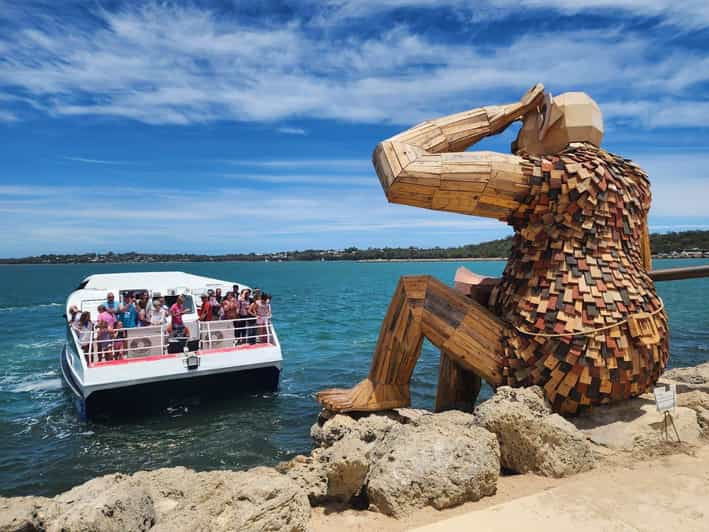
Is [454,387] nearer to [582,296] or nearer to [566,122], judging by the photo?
[582,296]

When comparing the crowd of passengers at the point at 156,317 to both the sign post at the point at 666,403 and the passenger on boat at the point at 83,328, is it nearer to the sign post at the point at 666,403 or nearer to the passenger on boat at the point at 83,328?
the passenger on boat at the point at 83,328

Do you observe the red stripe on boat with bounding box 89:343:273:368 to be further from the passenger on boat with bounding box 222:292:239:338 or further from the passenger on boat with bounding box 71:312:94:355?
the passenger on boat with bounding box 222:292:239:338

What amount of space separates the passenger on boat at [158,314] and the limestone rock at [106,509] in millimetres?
7240

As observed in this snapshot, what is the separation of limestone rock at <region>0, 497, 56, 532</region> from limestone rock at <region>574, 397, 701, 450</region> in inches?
138

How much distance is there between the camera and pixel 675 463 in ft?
10.8

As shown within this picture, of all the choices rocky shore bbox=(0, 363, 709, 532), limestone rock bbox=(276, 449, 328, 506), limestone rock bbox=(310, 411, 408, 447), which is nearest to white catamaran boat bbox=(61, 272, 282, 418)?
limestone rock bbox=(310, 411, 408, 447)

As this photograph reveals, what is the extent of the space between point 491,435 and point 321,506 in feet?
3.91

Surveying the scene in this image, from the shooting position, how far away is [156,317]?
10.2 meters

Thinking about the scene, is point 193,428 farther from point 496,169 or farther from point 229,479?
point 496,169

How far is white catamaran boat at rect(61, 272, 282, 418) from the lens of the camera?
8.91m

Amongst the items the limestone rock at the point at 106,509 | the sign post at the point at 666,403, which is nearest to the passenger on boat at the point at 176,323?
the limestone rock at the point at 106,509

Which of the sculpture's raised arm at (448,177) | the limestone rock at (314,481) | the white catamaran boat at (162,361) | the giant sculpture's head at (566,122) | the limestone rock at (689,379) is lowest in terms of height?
the white catamaran boat at (162,361)

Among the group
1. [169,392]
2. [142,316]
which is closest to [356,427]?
[169,392]

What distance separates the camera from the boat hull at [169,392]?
9.07 meters
